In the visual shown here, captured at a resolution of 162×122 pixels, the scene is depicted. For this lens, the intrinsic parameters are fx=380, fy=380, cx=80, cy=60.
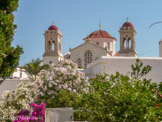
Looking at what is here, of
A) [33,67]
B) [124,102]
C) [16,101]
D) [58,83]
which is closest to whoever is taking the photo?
[124,102]

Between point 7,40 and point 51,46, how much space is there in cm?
4411

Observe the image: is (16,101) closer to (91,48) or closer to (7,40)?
(7,40)

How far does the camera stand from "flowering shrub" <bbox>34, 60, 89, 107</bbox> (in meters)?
13.1

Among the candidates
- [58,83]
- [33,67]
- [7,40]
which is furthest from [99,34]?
[58,83]

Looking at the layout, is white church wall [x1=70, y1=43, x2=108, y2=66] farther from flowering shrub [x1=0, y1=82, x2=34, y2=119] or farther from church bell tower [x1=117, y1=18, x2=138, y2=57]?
flowering shrub [x1=0, y1=82, x2=34, y2=119]

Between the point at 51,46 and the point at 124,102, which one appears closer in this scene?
the point at 124,102

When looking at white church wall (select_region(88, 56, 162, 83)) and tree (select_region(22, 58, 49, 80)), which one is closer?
white church wall (select_region(88, 56, 162, 83))

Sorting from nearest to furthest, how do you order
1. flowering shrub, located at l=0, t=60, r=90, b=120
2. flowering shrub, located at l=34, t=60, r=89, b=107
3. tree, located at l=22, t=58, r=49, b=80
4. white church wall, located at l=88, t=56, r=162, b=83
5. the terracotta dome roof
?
flowering shrub, located at l=0, t=60, r=90, b=120 → flowering shrub, located at l=34, t=60, r=89, b=107 → white church wall, located at l=88, t=56, r=162, b=83 → tree, located at l=22, t=58, r=49, b=80 → the terracotta dome roof

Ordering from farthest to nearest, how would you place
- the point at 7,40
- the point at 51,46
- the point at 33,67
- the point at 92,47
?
the point at 51,46 → the point at 92,47 → the point at 33,67 → the point at 7,40

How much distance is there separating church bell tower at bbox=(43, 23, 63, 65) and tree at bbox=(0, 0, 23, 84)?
41.4 meters

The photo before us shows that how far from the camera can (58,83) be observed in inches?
533

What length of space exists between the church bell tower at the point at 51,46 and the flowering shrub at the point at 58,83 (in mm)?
45196

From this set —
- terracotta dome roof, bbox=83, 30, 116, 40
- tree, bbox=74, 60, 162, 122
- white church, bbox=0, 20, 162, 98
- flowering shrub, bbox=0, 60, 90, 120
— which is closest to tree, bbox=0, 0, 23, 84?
flowering shrub, bbox=0, 60, 90, 120

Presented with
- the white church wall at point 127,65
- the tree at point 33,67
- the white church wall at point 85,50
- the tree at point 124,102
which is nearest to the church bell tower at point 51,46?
the white church wall at point 85,50
